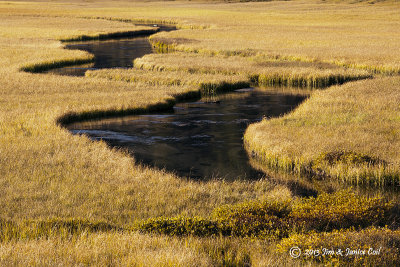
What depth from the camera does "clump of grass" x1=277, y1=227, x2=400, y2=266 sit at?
8539mm

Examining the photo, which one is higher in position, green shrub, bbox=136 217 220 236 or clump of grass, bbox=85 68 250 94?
clump of grass, bbox=85 68 250 94

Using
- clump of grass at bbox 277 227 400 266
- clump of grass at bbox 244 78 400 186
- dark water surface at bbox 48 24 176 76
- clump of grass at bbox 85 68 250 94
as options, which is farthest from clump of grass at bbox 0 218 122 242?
dark water surface at bbox 48 24 176 76

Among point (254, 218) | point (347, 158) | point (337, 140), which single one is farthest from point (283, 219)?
point (337, 140)

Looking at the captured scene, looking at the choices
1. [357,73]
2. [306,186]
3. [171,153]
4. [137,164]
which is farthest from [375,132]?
[357,73]

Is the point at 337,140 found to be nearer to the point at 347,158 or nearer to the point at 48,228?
the point at 347,158

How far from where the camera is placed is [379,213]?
1166cm

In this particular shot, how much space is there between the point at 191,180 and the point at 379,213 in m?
5.26

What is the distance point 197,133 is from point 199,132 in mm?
182

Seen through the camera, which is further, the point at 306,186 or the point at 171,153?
the point at 171,153

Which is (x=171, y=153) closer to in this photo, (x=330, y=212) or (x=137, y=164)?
(x=137, y=164)

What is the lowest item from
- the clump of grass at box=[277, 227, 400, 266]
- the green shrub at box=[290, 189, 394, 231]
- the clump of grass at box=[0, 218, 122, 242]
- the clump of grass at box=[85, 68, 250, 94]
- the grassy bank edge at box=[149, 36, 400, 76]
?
the green shrub at box=[290, 189, 394, 231]

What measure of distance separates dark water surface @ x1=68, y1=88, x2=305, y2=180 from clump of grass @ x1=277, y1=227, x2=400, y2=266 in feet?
20.9

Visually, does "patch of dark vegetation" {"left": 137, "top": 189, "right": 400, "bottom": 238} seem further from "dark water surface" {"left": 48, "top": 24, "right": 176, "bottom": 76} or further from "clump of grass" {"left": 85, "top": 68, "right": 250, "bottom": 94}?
"dark water surface" {"left": 48, "top": 24, "right": 176, "bottom": 76}

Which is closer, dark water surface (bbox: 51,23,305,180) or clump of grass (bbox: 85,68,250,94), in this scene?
dark water surface (bbox: 51,23,305,180)
